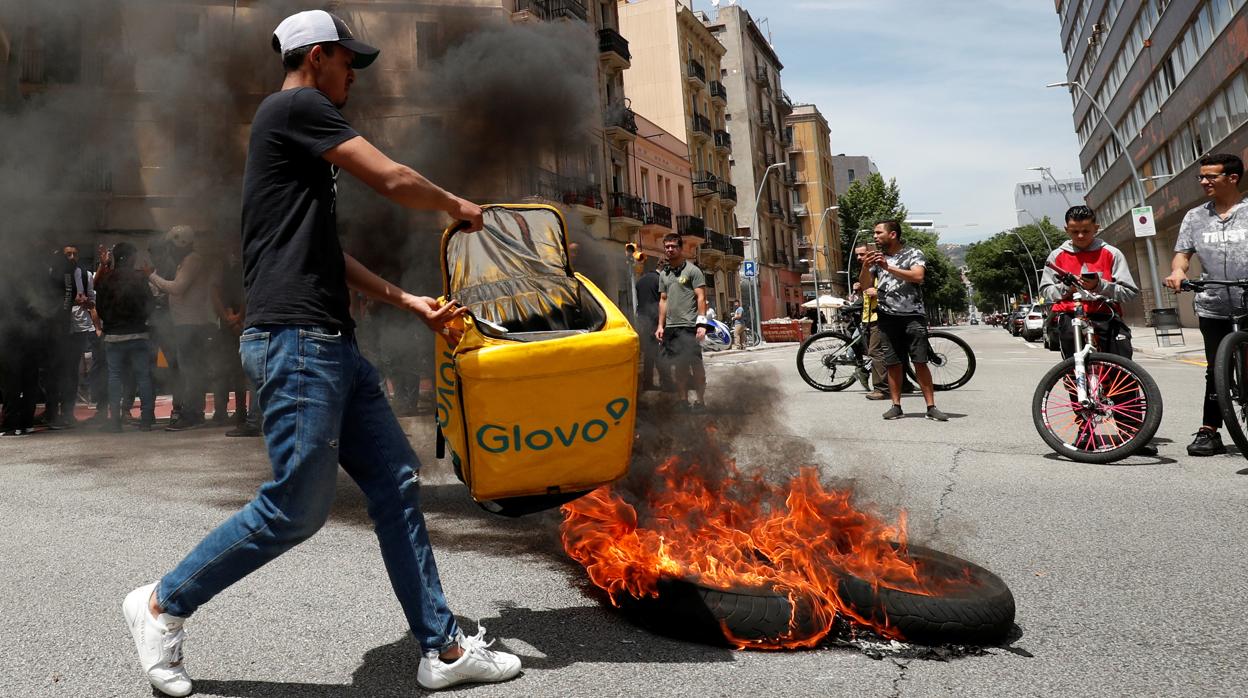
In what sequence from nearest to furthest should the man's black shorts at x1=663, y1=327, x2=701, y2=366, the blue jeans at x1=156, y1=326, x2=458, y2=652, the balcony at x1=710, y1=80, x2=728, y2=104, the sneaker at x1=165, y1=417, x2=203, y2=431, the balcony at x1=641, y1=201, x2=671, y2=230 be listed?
the blue jeans at x1=156, y1=326, x2=458, y2=652 < the man's black shorts at x1=663, y1=327, x2=701, y2=366 < the sneaker at x1=165, y1=417, x2=203, y2=431 < the balcony at x1=641, y1=201, x2=671, y2=230 < the balcony at x1=710, y1=80, x2=728, y2=104

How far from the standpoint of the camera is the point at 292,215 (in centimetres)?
222

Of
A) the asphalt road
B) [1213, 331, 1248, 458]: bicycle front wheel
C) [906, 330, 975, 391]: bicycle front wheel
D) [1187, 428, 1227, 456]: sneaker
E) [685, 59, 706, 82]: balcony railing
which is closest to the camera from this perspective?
the asphalt road

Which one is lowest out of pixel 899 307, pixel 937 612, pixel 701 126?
pixel 937 612

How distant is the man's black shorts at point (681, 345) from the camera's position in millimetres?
7141

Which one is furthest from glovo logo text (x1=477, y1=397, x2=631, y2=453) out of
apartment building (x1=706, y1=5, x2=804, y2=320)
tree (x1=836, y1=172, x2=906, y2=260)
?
tree (x1=836, y1=172, x2=906, y2=260)

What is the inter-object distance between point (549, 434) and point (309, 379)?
61 cm

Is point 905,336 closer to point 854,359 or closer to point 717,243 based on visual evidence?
point 854,359

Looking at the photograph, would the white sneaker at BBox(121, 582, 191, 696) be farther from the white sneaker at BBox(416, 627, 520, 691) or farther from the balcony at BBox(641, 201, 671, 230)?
the balcony at BBox(641, 201, 671, 230)

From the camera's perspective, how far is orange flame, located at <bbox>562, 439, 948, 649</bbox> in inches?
96.6

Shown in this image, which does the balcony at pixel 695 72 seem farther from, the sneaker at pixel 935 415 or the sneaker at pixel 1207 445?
the sneaker at pixel 1207 445

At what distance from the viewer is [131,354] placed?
795 cm

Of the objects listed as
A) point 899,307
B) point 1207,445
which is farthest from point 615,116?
point 1207,445

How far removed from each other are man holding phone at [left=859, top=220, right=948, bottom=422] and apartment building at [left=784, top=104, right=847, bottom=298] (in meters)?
61.6

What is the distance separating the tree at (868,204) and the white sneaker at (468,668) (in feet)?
246
